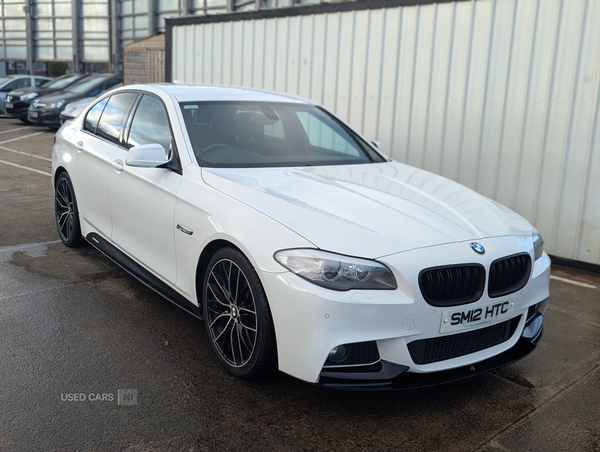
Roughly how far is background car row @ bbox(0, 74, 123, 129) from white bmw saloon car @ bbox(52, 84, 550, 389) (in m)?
11.7

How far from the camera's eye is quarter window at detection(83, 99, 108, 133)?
5098 millimetres

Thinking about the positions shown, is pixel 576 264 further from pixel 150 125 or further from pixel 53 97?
pixel 53 97

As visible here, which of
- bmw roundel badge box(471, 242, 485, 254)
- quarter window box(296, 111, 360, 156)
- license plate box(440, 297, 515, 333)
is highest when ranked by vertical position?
quarter window box(296, 111, 360, 156)

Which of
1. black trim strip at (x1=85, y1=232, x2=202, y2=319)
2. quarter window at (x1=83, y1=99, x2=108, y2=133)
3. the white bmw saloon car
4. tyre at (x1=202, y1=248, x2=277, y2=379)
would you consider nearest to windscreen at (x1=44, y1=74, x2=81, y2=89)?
quarter window at (x1=83, y1=99, x2=108, y2=133)

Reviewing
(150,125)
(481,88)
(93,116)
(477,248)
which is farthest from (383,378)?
(481,88)

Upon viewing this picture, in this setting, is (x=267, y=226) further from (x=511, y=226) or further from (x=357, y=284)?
(x=511, y=226)

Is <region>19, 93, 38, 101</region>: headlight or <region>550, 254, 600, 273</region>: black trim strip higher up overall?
<region>19, 93, 38, 101</region>: headlight

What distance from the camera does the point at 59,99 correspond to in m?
16.3

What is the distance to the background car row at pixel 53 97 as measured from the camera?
16.0 m

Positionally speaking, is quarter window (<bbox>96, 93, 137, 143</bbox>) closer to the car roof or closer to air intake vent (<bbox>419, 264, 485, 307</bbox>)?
the car roof

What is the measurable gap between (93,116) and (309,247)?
3224 millimetres

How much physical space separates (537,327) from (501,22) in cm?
403

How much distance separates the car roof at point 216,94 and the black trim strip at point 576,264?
3.23 m

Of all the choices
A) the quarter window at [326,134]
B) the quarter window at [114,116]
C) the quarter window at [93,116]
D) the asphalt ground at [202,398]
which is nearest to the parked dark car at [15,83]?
the quarter window at [93,116]
